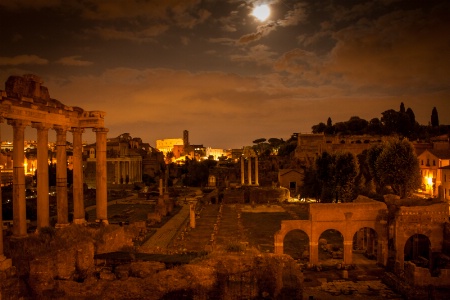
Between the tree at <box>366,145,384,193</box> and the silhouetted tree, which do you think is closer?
the tree at <box>366,145,384,193</box>

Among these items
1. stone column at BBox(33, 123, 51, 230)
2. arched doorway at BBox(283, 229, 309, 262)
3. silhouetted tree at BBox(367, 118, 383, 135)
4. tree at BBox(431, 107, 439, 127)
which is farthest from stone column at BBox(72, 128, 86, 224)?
tree at BBox(431, 107, 439, 127)

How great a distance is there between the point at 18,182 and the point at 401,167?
105 feet

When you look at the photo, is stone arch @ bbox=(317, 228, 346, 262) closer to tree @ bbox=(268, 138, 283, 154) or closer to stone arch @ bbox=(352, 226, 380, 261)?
stone arch @ bbox=(352, 226, 380, 261)

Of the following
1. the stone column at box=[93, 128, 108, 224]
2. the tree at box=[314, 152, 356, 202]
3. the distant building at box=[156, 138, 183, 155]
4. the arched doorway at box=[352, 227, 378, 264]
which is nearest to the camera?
the stone column at box=[93, 128, 108, 224]

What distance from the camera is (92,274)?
47.7 ft

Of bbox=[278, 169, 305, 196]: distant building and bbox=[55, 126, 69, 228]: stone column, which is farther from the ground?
bbox=[55, 126, 69, 228]: stone column

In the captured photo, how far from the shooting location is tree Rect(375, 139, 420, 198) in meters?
35.3

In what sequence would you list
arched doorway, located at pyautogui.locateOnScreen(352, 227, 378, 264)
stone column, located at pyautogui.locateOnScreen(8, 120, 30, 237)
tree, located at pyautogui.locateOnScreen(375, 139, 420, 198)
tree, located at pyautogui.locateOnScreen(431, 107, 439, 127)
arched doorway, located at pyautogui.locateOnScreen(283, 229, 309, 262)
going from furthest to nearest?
tree, located at pyautogui.locateOnScreen(431, 107, 439, 127), tree, located at pyautogui.locateOnScreen(375, 139, 420, 198), arched doorway, located at pyautogui.locateOnScreen(283, 229, 309, 262), arched doorway, located at pyautogui.locateOnScreen(352, 227, 378, 264), stone column, located at pyautogui.locateOnScreen(8, 120, 30, 237)

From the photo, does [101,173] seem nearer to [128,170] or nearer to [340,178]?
[340,178]

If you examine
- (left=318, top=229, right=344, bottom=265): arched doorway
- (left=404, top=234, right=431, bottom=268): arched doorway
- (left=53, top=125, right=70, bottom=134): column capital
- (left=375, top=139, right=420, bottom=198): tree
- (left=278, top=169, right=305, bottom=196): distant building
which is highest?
(left=53, top=125, right=70, bottom=134): column capital

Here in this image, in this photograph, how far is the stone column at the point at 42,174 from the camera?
56.9ft

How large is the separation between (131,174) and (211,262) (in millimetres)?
82161

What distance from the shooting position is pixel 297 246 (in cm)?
2795

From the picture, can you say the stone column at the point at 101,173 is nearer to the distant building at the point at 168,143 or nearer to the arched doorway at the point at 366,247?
the arched doorway at the point at 366,247
